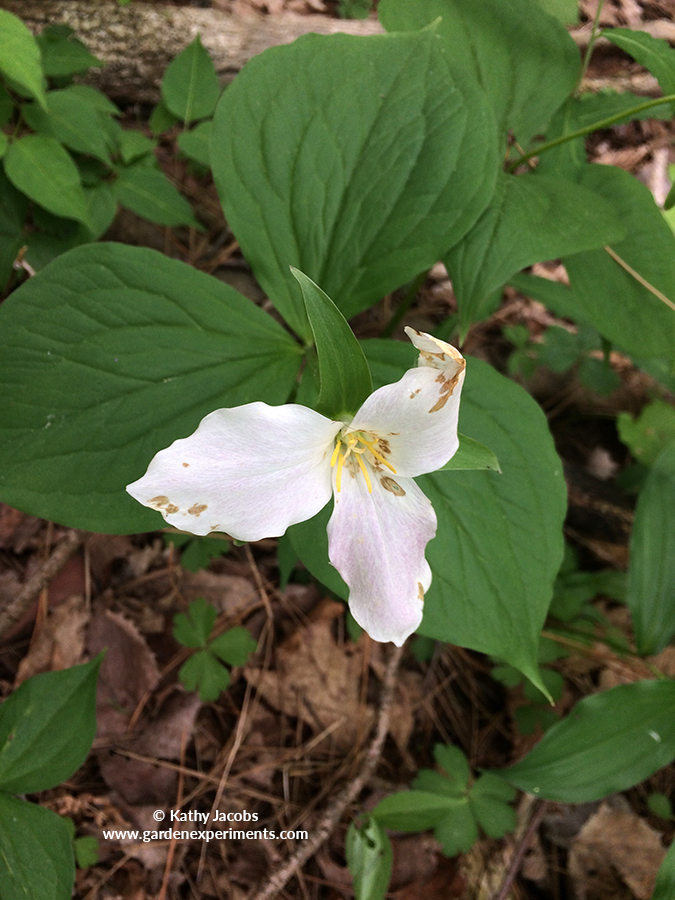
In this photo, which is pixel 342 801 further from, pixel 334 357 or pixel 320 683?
pixel 334 357

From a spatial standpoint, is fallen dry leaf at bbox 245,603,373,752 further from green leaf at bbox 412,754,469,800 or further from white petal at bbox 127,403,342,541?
white petal at bbox 127,403,342,541

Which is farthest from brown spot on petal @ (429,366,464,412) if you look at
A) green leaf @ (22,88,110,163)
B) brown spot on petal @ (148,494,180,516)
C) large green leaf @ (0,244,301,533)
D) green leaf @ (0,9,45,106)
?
green leaf @ (22,88,110,163)

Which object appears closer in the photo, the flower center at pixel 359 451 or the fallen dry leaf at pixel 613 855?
the flower center at pixel 359 451

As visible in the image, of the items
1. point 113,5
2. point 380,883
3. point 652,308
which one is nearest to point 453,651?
point 380,883

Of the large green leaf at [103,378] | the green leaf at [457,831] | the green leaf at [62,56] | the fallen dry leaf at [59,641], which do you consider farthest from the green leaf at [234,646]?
the green leaf at [62,56]

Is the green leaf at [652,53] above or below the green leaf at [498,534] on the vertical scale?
above

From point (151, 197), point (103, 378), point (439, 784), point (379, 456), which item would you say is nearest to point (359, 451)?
point (379, 456)

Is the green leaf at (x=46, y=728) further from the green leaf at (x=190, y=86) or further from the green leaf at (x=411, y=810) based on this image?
the green leaf at (x=190, y=86)
